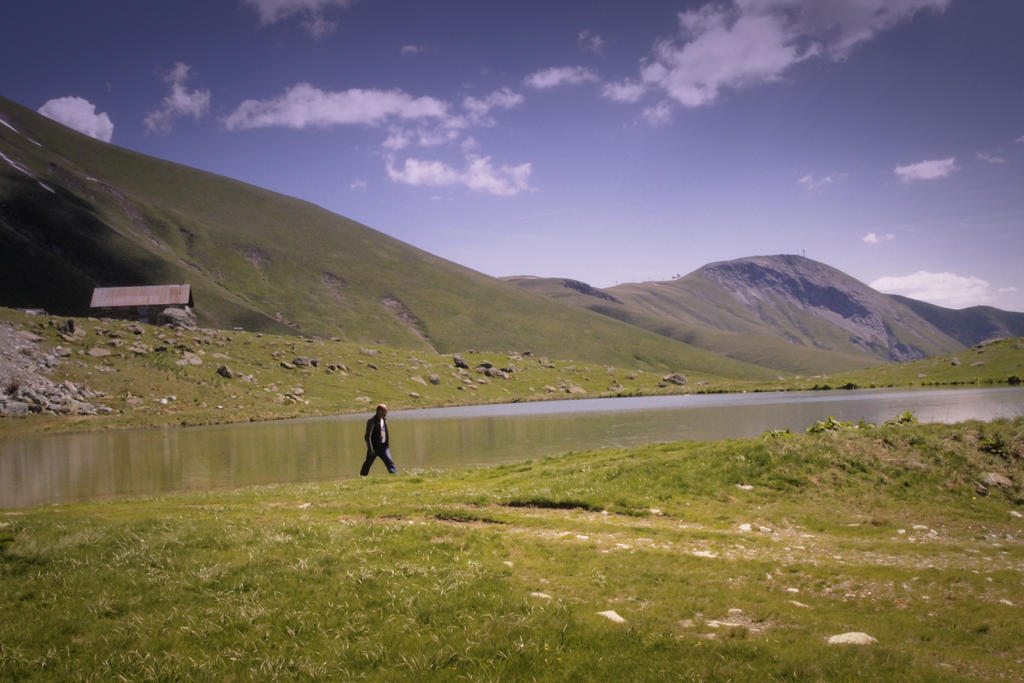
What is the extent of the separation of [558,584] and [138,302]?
14261 cm

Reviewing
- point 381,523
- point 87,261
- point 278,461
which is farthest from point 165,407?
point 87,261

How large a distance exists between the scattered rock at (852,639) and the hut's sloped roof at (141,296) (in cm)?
14203

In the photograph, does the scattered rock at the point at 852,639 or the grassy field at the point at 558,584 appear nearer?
the grassy field at the point at 558,584

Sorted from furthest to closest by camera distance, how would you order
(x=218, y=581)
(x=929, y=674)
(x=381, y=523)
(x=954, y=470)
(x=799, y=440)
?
(x=799, y=440), (x=954, y=470), (x=381, y=523), (x=218, y=581), (x=929, y=674)

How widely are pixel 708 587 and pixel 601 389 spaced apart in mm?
133347

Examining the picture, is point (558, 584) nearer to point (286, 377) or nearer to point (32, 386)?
point (32, 386)

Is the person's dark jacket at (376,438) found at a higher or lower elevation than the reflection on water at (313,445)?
higher

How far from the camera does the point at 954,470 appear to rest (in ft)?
62.6

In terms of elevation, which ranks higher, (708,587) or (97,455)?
(708,587)

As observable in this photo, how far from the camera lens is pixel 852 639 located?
8.44 m

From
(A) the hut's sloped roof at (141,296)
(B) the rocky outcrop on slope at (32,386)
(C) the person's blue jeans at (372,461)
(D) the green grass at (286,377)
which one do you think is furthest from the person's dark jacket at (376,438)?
(A) the hut's sloped roof at (141,296)

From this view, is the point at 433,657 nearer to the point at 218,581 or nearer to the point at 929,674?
the point at 218,581

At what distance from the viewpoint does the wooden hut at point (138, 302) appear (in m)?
124

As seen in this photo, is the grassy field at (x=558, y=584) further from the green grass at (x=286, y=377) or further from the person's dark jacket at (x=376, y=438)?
the green grass at (x=286, y=377)
